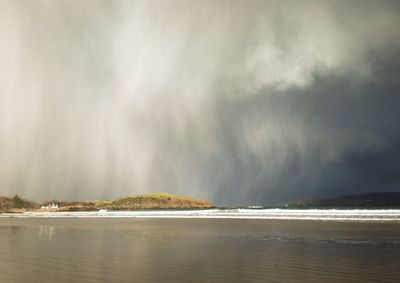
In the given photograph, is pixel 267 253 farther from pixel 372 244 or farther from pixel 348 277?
pixel 372 244

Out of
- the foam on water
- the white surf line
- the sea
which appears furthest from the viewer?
the foam on water

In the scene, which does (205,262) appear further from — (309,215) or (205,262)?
(309,215)

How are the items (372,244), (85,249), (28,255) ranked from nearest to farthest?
(28,255)
(85,249)
(372,244)

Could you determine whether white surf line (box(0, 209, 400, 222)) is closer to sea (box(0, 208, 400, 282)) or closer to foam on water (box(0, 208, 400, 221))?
foam on water (box(0, 208, 400, 221))

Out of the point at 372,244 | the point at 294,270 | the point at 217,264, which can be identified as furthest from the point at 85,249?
the point at 372,244

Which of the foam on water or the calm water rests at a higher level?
the foam on water

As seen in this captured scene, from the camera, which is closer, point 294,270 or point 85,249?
point 294,270

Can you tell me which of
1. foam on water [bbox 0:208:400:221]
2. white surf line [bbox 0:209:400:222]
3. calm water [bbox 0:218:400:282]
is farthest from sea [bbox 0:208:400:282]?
foam on water [bbox 0:208:400:221]

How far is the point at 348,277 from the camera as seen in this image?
1241 centimetres

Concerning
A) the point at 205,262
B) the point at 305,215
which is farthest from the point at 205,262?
the point at 305,215

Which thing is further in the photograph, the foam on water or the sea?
the foam on water

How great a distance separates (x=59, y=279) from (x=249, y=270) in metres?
6.51

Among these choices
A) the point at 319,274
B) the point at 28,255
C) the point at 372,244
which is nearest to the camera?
the point at 319,274

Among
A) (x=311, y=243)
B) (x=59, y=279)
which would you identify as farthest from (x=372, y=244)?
(x=59, y=279)
